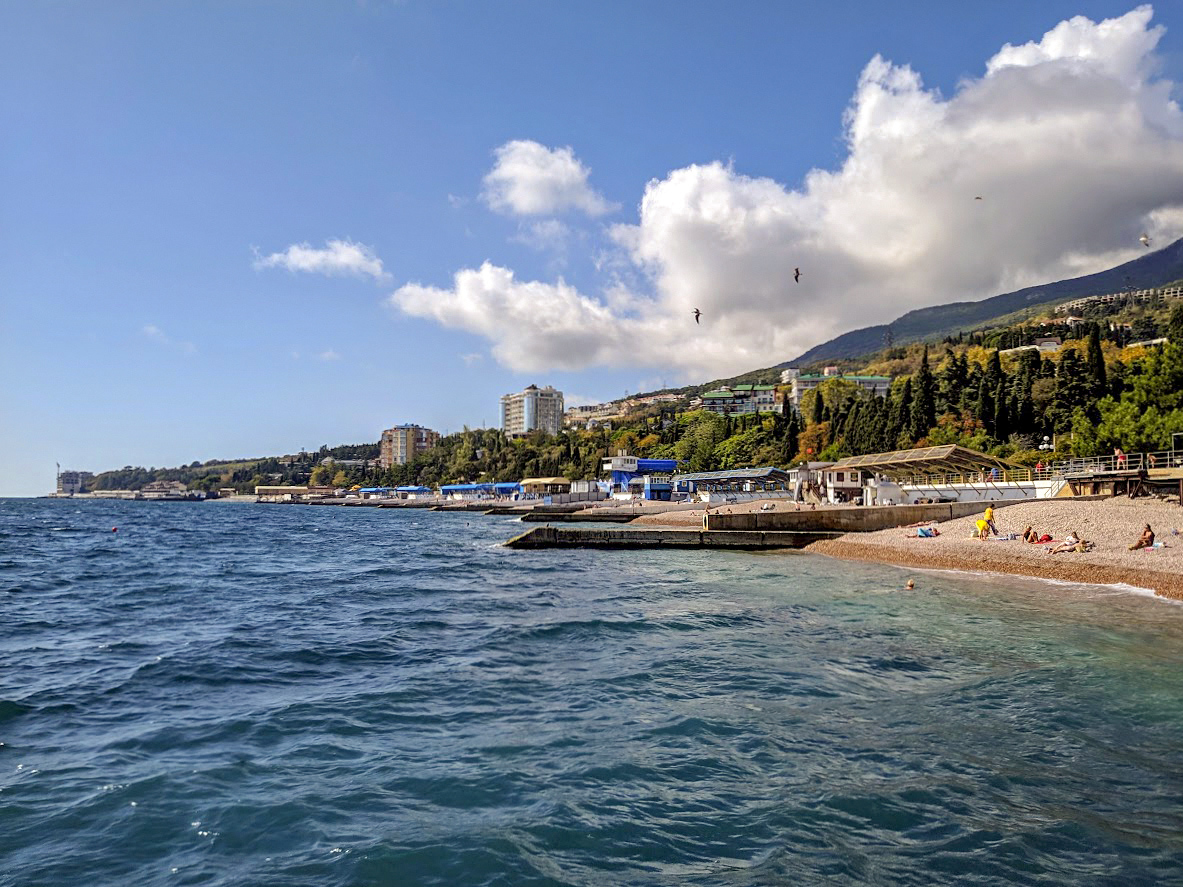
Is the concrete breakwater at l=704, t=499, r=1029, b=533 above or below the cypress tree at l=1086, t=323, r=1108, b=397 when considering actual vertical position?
below

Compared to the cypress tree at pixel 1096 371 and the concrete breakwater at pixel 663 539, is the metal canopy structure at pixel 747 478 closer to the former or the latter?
the cypress tree at pixel 1096 371

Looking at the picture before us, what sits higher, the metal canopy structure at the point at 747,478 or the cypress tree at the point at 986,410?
the cypress tree at the point at 986,410

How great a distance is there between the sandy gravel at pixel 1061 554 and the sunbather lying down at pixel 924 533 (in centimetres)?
34

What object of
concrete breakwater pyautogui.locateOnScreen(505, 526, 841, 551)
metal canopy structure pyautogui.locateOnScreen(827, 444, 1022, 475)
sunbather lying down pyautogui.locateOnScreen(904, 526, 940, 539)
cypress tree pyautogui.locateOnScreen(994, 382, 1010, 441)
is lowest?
concrete breakwater pyautogui.locateOnScreen(505, 526, 841, 551)

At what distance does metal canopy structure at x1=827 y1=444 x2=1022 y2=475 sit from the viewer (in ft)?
139

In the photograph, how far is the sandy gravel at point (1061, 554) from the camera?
21000mm

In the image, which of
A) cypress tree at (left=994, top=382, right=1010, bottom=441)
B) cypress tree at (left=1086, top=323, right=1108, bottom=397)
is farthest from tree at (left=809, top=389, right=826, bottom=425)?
cypress tree at (left=1086, top=323, right=1108, bottom=397)

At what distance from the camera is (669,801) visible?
23.0 feet

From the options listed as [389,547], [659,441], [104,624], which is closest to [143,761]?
[104,624]

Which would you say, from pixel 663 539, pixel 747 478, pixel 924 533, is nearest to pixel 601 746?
pixel 924 533

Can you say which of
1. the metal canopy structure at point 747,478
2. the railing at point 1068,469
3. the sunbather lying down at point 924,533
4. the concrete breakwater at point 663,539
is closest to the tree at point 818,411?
the metal canopy structure at point 747,478

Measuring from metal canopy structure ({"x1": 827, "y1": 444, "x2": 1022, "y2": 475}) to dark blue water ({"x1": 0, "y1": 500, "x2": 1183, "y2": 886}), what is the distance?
2534cm

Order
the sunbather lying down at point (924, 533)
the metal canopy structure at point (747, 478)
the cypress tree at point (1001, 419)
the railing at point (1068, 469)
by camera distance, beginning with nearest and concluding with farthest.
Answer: the sunbather lying down at point (924, 533), the railing at point (1068, 469), the cypress tree at point (1001, 419), the metal canopy structure at point (747, 478)

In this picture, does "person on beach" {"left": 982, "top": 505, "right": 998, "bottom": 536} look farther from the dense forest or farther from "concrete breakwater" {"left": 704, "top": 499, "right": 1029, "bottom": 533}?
the dense forest
